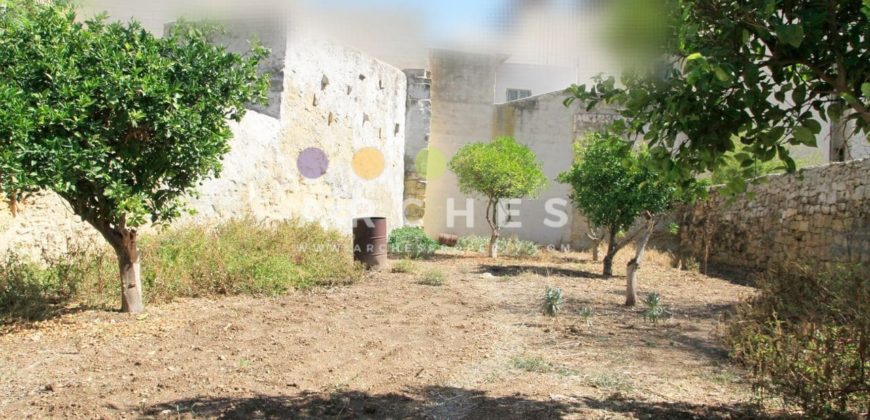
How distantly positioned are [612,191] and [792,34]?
810 centimetres

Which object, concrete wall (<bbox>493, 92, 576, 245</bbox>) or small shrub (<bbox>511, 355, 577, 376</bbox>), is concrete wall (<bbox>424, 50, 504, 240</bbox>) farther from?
small shrub (<bbox>511, 355, 577, 376</bbox>)

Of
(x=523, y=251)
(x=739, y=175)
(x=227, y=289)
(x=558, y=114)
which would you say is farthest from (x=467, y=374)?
(x=558, y=114)

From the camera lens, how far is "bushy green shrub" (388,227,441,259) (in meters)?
12.8

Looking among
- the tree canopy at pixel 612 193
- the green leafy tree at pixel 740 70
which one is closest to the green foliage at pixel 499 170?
the tree canopy at pixel 612 193

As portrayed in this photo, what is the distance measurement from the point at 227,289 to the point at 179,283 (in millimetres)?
569

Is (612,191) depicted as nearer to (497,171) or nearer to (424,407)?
(497,171)

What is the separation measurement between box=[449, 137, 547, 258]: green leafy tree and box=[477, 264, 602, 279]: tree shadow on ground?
182 centimetres

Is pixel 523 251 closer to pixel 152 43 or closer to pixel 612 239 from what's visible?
pixel 612 239

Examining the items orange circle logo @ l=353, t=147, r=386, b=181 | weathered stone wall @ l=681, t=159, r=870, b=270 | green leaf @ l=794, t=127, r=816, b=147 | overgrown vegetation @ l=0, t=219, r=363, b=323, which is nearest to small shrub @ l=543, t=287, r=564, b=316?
weathered stone wall @ l=681, t=159, r=870, b=270

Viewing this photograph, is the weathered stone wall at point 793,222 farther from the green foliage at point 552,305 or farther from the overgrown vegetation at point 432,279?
the overgrown vegetation at point 432,279

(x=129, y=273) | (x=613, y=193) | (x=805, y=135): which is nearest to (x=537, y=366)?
(x=805, y=135)

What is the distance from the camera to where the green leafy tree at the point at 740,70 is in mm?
2639

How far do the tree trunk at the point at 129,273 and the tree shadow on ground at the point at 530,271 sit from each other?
239 inches

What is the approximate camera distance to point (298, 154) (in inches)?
435
